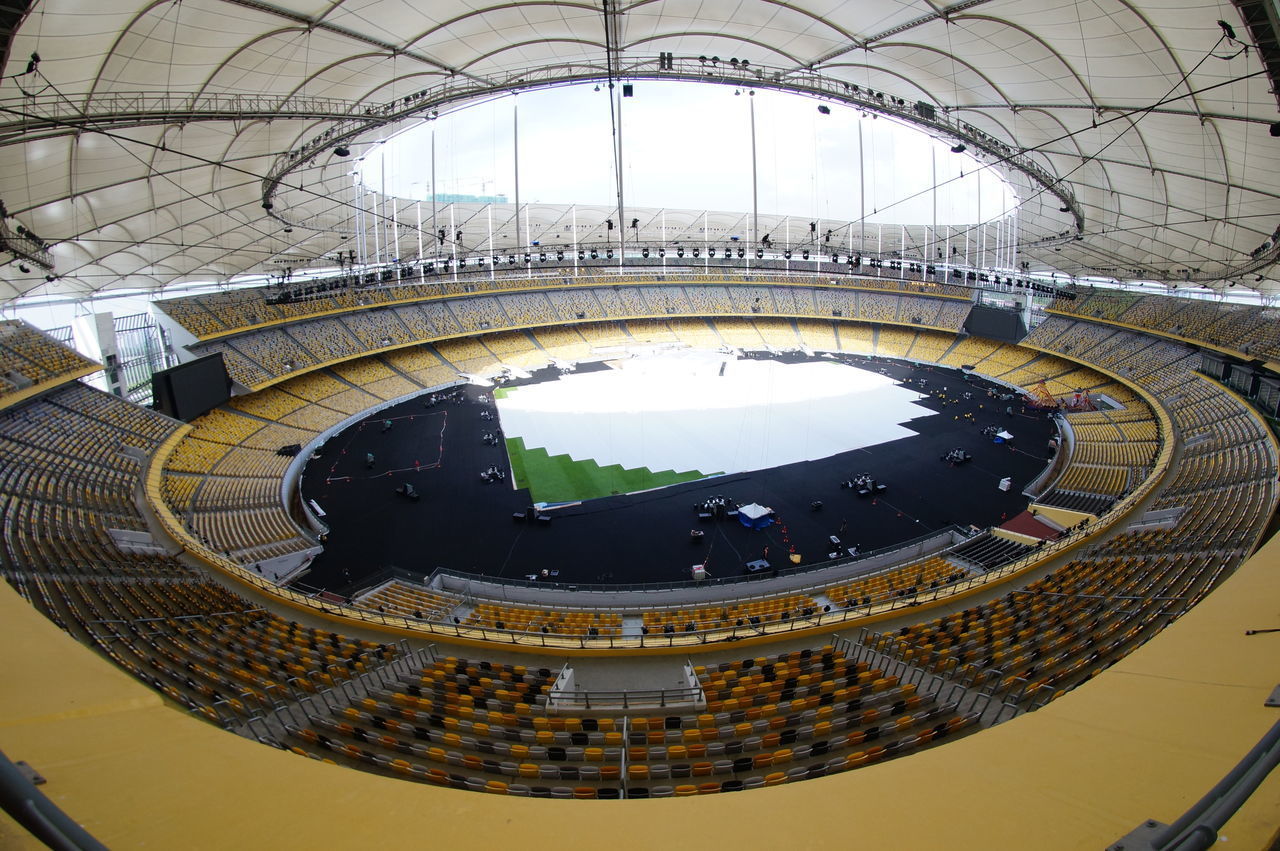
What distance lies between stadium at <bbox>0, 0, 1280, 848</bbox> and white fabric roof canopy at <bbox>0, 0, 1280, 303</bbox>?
216 millimetres

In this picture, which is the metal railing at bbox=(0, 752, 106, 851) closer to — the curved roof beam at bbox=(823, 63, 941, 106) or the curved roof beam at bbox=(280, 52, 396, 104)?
the curved roof beam at bbox=(280, 52, 396, 104)

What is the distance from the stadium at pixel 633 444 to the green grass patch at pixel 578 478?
223 mm

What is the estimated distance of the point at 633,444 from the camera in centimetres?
2928

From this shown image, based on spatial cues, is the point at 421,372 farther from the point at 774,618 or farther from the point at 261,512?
the point at 774,618

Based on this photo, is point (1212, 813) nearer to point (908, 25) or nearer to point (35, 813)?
point (35, 813)

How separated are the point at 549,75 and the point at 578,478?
1974cm

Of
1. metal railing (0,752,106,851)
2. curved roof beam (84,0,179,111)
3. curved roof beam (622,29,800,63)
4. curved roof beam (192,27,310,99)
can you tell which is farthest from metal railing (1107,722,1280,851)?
curved roof beam (622,29,800,63)

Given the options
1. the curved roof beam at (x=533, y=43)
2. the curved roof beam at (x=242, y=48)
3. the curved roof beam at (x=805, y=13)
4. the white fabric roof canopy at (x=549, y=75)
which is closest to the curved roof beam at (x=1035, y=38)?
the white fabric roof canopy at (x=549, y=75)

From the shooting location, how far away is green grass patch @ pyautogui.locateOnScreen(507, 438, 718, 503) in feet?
80.3

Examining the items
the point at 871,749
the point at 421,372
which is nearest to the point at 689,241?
the point at 421,372

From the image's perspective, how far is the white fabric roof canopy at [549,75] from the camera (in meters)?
16.1

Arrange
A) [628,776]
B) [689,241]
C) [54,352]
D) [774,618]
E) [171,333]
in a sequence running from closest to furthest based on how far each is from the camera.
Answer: [628,776] → [774,618] → [54,352] → [171,333] → [689,241]

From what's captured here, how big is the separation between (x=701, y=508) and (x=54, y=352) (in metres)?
24.9

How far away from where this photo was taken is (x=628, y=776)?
8133 mm
